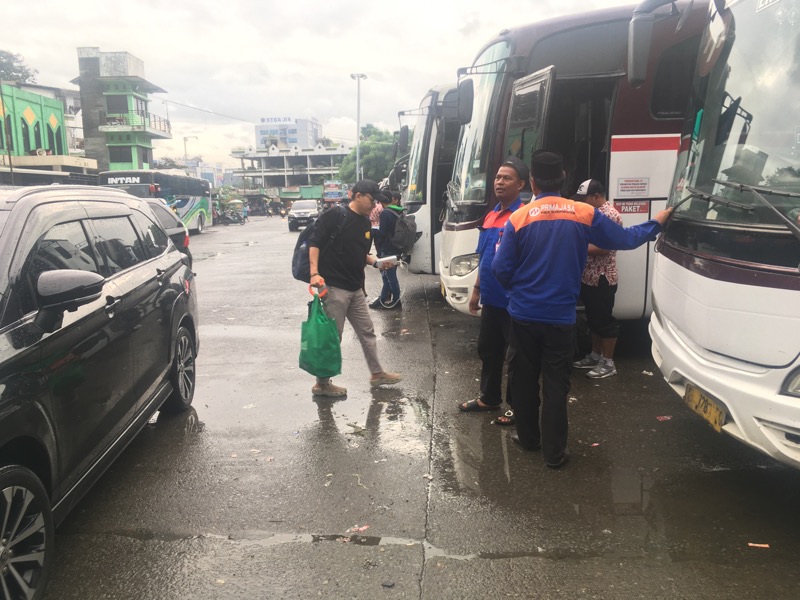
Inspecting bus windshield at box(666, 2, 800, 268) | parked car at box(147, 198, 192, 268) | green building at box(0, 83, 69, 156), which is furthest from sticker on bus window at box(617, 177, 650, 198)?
green building at box(0, 83, 69, 156)

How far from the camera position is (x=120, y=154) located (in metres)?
54.2

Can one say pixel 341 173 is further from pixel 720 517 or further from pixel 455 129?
pixel 720 517

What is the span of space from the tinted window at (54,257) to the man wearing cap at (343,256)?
1936 mm

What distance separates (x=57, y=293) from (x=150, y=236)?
226 cm

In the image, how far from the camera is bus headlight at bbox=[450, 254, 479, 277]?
636 cm

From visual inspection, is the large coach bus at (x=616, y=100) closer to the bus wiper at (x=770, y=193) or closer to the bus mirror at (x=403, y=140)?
the bus wiper at (x=770, y=193)

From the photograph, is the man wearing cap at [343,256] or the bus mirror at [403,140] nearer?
the man wearing cap at [343,256]

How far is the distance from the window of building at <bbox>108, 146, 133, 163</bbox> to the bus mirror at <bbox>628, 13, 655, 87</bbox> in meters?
56.2

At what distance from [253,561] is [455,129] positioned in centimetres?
809

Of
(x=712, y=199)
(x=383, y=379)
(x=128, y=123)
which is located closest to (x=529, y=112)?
(x=712, y=199)

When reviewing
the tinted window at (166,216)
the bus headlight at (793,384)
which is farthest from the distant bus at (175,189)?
the bus headlight at (793,384)

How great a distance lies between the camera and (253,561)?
3.09m

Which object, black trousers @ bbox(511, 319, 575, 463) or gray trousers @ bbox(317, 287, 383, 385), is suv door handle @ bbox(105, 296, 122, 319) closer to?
gray trousers @ bbox(317, 287, 383, 385)

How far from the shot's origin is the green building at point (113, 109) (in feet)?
Answer: 175
